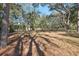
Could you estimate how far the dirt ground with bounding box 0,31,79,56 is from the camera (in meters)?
2.36

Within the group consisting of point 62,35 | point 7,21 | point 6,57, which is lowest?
point 6,57

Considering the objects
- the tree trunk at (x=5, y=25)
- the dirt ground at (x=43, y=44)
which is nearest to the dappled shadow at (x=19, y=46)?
the dirt ground at (x=43, y=44)

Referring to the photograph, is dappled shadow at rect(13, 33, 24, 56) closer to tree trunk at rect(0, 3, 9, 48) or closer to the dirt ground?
the dirt ground

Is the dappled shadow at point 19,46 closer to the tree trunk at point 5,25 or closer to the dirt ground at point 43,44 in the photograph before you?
the dirt ground at point 43,44

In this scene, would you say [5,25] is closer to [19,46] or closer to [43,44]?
[19,46]

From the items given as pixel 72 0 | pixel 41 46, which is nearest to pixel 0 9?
pixel 41 46

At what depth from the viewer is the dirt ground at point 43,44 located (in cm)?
236

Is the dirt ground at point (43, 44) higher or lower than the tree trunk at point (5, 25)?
lower

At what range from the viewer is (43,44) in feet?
7.86

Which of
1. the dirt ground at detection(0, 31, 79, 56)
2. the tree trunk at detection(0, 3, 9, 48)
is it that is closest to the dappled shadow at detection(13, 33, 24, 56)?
the dirt ground at detection(0, 31, 79, 56)

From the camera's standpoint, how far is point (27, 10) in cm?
242

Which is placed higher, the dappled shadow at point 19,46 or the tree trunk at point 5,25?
the tree trunk at point 5,25

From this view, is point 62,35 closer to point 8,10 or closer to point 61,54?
point 61,54

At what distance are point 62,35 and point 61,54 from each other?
0.68 feet
